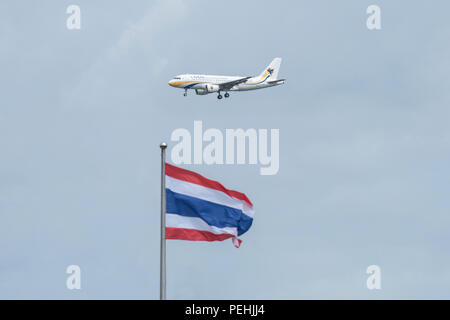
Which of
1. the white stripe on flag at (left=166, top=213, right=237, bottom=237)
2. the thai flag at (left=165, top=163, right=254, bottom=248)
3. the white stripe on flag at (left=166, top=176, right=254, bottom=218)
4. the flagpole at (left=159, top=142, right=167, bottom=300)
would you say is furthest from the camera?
the white stripe on flag at (left=166, top=176, right=254, bottom=218)

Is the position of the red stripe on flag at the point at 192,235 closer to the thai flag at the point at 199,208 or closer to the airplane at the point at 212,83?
the thai flag at the point at 199,208

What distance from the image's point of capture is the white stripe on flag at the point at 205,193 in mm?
38375

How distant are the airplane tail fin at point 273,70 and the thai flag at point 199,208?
133 metres

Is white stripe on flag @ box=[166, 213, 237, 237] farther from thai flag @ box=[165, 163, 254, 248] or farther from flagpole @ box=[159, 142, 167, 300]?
flagpole @ box=[159, 142, 167, 300]

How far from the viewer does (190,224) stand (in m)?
38.3

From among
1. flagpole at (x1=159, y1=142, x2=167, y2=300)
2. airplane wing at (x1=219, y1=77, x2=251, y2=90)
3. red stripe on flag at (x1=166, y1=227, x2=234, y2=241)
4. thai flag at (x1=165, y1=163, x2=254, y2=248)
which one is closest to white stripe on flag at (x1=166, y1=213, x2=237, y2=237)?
thai flag at (x1=165, y1=163, x2=254, y2=248)

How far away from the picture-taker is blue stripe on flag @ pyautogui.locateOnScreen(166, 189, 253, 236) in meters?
38.3

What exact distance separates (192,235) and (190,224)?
43cm

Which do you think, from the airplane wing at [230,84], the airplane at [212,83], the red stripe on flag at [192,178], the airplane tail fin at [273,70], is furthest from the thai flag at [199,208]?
the airplane tail fin at [273,70]
